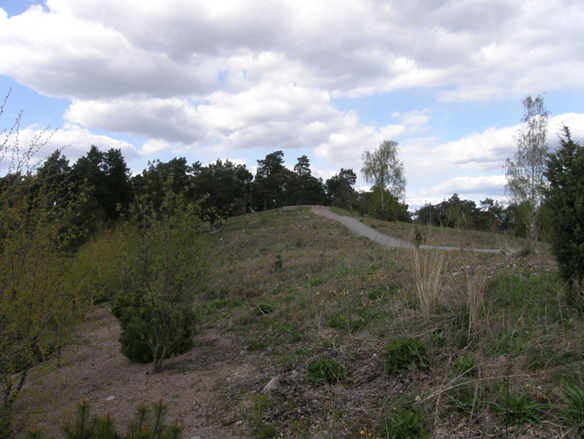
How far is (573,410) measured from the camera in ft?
7.94

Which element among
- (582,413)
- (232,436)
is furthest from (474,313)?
(232,436)

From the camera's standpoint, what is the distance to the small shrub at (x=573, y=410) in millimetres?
2367

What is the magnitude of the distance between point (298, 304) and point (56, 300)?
163 inches

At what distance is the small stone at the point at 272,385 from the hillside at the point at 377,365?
0.14 ft

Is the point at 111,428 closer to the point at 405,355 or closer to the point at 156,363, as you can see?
the point at 405,355

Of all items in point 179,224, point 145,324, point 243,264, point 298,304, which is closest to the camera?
point 179,224

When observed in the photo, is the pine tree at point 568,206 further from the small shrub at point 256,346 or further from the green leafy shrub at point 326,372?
the small shrub at point 256,346

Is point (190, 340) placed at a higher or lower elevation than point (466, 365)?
lower

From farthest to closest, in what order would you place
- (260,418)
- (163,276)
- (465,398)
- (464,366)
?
(163,276) < (260,418) < (464,366) < (465,398)

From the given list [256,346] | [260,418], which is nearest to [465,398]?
[260,418]

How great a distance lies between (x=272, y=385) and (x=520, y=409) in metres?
2.33

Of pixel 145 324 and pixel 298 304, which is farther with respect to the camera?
pixel 298 304

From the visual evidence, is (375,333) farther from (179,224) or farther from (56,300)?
(56,300)

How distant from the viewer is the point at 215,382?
464 centimetres
